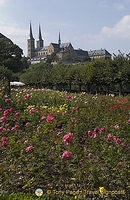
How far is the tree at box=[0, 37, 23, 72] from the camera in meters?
55.7

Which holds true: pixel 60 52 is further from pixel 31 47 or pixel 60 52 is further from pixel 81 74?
pixel 81 74

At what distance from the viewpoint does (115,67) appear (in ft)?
83.9

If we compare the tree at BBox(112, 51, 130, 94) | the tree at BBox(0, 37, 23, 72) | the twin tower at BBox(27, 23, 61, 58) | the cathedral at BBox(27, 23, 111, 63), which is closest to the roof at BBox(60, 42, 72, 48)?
the cathedral at BBox(27, 23, 111, 63)

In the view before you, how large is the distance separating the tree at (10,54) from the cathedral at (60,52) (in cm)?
5632

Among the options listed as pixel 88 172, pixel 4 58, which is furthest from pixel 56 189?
pixel 4 58

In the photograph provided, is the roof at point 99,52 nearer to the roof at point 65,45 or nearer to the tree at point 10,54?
the roof at point 65,45

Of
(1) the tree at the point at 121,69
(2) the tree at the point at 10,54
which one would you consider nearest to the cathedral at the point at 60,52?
(2) the tree at the point at 10,54

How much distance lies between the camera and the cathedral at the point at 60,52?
12256 centimetres

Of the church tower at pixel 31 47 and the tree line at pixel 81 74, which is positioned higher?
the church tower at pixel 31 47

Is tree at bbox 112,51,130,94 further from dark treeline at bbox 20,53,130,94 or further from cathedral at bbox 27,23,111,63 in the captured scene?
cathedral at bbox 27,23,111,63

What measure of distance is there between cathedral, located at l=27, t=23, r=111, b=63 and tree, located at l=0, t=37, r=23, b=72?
2217 inches

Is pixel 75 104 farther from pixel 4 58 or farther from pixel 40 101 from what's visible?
pixel 4 58

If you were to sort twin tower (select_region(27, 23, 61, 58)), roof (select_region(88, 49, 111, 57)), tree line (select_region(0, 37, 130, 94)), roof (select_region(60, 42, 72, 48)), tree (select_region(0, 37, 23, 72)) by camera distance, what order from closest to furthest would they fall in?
tree line (select_region(0, 37, 130, 94)) → tree (select_region(0, 37, 23, 72)) → roof (select_region(88, 49, 111, 57)) → roof (select_region(60, 42, 72, 48)) → twin tower (select_region(27, 23, 61, 58))

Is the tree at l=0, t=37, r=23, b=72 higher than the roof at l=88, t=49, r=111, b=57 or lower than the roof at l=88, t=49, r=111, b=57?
lower
